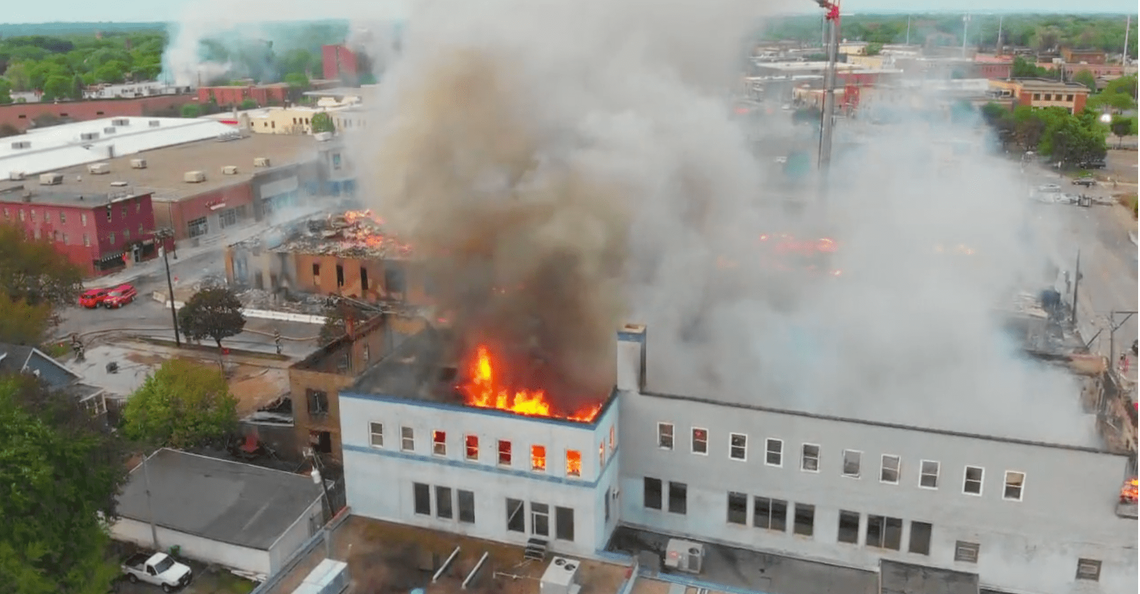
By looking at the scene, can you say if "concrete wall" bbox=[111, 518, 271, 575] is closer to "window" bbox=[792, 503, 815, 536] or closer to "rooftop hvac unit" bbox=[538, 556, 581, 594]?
"rooftop hvac unit" bbox=[538, 556, 581, 594]

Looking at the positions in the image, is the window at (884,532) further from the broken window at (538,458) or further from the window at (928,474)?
the broken window at (538,458)

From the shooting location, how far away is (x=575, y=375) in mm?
16078

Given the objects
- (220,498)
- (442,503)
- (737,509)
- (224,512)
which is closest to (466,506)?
(442,503)

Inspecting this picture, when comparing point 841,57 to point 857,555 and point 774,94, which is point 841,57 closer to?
point 774,94

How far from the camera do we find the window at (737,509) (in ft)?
45.9

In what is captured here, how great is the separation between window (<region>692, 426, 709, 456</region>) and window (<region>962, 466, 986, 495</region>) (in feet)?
11.9

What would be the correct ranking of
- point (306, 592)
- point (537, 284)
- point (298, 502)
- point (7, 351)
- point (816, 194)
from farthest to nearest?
point (816, 194) → point (7, 351) → point (537, 284) → point (298, 502) → point (306, 592)

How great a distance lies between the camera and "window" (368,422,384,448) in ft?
46.8

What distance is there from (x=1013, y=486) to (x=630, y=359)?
5.63 m

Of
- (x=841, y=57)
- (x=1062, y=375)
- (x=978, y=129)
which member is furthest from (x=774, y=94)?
(x=1062, y=375)

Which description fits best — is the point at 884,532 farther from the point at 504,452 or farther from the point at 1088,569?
the point at 504,452

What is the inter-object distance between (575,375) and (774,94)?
41662mm

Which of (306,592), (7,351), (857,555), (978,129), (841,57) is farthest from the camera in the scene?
(841,57)

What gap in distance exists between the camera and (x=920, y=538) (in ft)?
43.3
